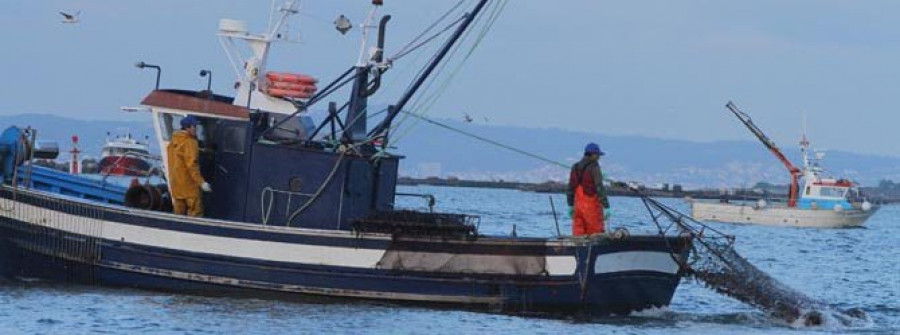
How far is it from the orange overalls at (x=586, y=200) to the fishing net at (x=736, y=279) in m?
0.73

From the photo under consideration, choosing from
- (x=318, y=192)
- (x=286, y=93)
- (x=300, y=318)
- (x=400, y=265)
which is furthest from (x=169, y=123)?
(x=300, y=318)

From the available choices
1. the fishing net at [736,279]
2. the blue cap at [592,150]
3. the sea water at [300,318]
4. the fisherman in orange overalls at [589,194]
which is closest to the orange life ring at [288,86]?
the sea water at [300,318]

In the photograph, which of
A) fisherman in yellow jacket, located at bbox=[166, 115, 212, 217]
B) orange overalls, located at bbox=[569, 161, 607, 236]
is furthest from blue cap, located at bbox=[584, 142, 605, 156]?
fisherman in yellow jacket, located at bbox=[166, 115, 212, 217]

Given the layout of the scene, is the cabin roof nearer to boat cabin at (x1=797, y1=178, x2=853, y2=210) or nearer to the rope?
the rope

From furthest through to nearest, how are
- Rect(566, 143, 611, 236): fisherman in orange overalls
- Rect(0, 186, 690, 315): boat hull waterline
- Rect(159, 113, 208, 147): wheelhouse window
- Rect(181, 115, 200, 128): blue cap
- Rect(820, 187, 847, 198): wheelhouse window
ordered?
Rect(820, 187, 847, 198): wheelhouse window < Rect(159, 113, 208, 147): wheelhouse window < Rect(181, 115, 200, 128): blue cap < Rect(566, 143, 611, 236): fisherman in orange overalls < Rect(0, 186, 690, 315): boat hull waterline

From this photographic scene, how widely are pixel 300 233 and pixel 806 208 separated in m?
57.0

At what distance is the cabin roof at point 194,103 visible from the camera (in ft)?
89.4

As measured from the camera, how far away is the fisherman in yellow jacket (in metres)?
26.6

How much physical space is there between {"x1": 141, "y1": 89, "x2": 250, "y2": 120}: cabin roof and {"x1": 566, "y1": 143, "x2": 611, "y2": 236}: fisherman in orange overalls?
454 cm

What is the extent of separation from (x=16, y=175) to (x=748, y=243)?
37.0 meters

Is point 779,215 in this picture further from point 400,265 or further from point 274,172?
point 400,265

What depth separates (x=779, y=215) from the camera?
80625 millimetres

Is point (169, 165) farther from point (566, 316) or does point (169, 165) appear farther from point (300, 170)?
point (566, 316)

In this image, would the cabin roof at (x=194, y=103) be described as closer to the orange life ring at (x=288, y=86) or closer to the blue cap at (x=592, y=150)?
the orange life ring at (x=288, y=86)
